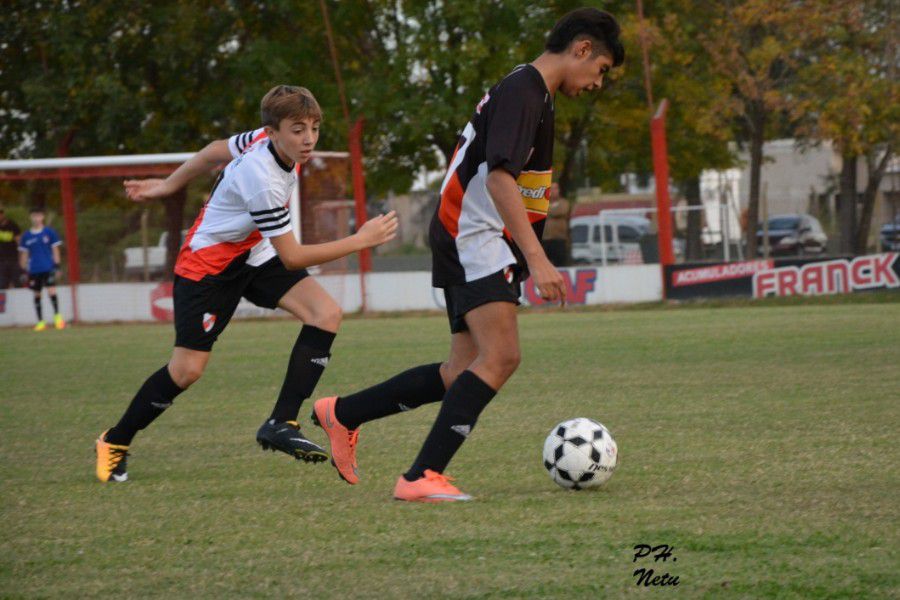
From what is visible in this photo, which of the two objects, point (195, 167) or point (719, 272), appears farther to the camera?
point (719, 272)

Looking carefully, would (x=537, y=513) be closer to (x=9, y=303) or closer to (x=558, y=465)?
(x=558, y=465)

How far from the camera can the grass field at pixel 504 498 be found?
386 centimetres

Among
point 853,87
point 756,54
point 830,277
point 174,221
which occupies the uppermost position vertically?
point 756,54

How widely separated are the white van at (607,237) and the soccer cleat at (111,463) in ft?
54.5

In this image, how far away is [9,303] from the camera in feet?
71.6

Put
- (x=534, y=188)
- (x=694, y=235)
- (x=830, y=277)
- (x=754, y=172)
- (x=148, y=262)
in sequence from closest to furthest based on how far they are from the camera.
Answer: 1. (x=534, y=188)
2. (x=830, y=277)
3. (x=148, y=262)
4. (x=694, y=235)
5. (x=754, y=172)

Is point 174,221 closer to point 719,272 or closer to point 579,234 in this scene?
point 579,234

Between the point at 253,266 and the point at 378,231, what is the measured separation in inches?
44.8

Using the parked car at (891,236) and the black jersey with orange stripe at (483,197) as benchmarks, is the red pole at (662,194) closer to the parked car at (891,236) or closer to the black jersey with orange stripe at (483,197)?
the parked car at (891,236)

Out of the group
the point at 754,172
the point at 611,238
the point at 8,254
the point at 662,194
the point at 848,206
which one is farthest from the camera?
the point at 754,172

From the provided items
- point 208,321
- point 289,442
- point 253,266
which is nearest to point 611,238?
point 253,266

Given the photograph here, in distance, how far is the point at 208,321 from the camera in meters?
6.12

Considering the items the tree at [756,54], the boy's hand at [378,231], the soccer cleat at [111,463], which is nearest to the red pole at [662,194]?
the tree at [756,54]

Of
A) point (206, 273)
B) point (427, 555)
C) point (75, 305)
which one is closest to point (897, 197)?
point (75, 305)
